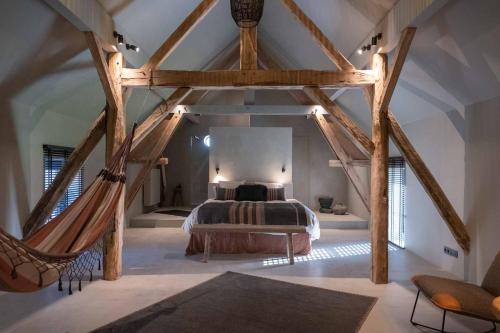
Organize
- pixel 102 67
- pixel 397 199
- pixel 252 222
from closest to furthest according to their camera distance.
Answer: pixel 102 67
pixel 252 222
pixel 397 199

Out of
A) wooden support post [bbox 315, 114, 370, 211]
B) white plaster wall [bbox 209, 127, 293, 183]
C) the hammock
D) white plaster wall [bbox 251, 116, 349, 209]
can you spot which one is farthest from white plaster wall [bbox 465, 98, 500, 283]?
white plaster wall [bbox 251, 116, 349, 209]

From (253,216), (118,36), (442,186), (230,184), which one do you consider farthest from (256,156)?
(118,36)

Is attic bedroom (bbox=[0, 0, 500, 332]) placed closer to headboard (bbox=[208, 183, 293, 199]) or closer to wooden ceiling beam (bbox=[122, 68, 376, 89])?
wooden ceiling beam (bbox=[122, 68, 376, 89])

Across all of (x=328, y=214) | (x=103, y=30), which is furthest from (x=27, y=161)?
(x=328, y=214)

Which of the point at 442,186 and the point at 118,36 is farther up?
the point at 118,36

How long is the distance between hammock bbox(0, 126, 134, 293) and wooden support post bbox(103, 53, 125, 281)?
0.45 metres

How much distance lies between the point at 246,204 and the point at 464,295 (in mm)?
3412

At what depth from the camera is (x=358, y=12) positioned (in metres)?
4.23

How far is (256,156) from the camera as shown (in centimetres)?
806

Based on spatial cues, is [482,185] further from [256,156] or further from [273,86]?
[256,156]

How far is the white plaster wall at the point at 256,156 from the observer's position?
316 inches

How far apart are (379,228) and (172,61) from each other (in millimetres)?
4140

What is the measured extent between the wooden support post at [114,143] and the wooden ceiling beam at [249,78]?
12 cm

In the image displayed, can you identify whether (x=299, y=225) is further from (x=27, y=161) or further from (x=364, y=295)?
(x=27, y=161)
